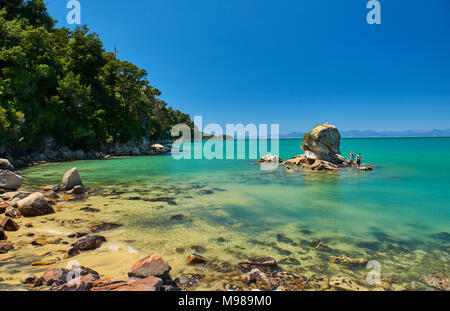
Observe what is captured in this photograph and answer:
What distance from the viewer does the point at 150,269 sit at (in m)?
4.16

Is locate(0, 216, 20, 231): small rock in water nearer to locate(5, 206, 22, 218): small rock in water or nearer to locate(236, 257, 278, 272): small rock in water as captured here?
locate(5, 206, 22, 218): small rock in water

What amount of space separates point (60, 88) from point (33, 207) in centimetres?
3404

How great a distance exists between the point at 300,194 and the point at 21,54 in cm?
3383

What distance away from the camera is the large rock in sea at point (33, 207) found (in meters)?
7.80

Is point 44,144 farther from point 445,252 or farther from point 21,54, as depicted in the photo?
point 445,252

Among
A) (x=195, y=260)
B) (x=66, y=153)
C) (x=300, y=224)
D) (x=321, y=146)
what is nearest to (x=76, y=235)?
(x=195, y=260)

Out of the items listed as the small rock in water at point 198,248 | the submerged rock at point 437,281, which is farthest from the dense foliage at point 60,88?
the submerged rock at point 437,281

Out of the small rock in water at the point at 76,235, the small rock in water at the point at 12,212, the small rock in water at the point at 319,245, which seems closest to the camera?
the small rock in water at the point at 319,245

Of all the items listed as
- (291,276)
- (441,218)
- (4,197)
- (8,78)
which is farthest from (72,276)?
(8,78)

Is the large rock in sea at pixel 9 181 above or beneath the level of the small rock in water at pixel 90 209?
above

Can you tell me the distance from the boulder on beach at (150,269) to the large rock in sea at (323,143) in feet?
85.5

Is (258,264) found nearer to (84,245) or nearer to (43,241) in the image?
(84,245)

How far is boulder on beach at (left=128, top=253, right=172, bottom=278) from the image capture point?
4094 millimetres

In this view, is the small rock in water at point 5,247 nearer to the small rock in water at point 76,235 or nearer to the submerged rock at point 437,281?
the small rock in water at point 76,235
